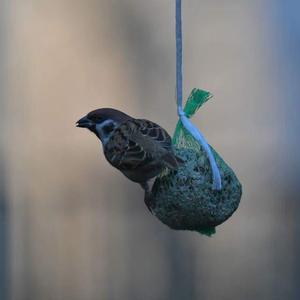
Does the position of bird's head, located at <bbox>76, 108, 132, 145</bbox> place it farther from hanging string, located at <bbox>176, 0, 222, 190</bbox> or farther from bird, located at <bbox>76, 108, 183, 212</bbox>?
hanging string, located at <bbox>176, 0, 222, 190</bbox>

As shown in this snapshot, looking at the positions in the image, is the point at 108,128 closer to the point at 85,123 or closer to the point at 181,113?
the point at 85,123

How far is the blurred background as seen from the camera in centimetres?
366

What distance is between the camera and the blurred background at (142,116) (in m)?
3.66

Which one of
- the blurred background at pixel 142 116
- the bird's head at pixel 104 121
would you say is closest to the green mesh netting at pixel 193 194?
the bird's head at pixel 104 121

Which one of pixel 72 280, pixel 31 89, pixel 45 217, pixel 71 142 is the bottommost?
pixel 72 280

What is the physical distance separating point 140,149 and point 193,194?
192 millimetres

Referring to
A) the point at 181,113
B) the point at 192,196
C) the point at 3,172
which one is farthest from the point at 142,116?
the point at 192,196

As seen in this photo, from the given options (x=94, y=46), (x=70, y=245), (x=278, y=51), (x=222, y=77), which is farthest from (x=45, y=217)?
(x=278, y=51)

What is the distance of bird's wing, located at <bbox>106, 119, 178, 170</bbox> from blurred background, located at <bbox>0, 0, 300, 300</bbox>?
1.51 m

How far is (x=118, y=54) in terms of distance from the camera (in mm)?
3703

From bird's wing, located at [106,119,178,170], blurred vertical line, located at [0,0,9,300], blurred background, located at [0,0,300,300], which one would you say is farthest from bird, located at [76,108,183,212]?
blurred vertical line, located at [0,0,9,300]

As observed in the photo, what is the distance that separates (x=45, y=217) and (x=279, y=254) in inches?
47.8

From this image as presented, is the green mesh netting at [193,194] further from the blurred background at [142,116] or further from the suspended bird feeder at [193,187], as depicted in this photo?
the blurred background at [142,116]

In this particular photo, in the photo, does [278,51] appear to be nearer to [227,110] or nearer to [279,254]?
[227,110]
